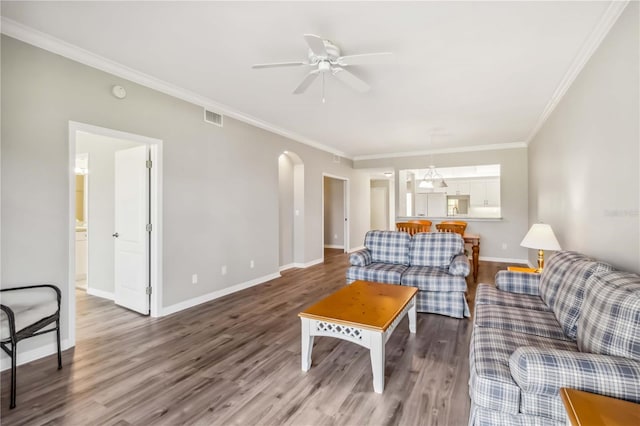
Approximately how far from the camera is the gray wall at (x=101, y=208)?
428cm

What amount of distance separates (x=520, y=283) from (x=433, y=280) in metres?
0.92

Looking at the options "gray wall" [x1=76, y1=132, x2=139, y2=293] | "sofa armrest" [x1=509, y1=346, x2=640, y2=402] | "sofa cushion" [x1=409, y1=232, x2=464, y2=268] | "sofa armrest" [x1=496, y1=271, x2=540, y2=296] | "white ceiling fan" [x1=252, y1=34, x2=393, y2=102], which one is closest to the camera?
"sofa armrest" [x1=509, y1=346, x2=640, y2=402]

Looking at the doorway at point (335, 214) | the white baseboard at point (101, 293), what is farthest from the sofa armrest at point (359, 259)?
the doorway at point (335, 214)

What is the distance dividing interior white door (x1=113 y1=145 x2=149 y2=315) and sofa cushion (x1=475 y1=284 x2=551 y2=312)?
3.69 meters

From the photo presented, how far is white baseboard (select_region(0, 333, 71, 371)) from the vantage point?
7.91ft

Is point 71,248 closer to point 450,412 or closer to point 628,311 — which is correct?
point 450,412

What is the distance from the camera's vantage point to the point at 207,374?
2408mm

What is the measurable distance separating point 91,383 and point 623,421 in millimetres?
3049

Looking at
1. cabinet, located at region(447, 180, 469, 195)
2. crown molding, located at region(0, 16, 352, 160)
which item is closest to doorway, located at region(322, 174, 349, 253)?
cabinet, located at region(447, 180, 469, 195)

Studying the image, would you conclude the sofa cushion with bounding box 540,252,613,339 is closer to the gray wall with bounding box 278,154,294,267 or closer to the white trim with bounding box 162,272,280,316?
the white trim with bounding box 162,272,280,316

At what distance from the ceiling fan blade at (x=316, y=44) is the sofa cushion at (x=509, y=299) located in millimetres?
2496

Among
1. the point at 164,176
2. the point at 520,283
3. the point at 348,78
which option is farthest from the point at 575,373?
the point at 164,176

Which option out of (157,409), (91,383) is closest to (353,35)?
(157,409)

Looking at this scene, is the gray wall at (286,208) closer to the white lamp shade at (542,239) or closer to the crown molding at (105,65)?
the crown molding at (105,65)
